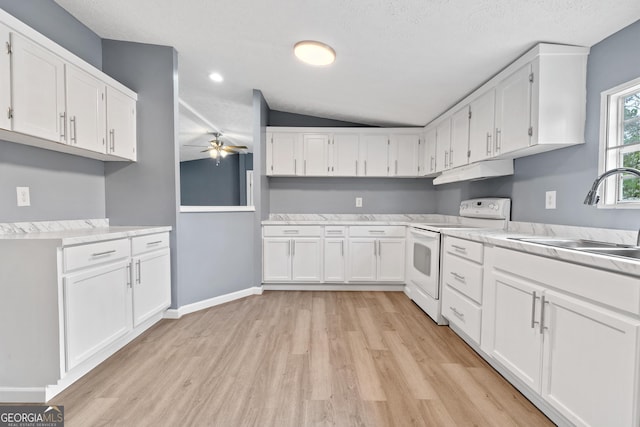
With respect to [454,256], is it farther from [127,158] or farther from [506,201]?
[127,158]

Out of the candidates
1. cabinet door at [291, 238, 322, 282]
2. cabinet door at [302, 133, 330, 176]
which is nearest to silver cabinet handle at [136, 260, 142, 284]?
cabinet door at [291, 238, 322, 282]

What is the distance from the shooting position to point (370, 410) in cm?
146

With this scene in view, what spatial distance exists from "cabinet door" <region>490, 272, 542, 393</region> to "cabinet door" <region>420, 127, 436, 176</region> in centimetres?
203

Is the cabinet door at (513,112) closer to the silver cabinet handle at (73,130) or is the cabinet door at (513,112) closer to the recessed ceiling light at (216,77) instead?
the recessed ceiling light at (216,77)

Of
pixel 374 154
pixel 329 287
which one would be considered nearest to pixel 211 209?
pixel 329 287

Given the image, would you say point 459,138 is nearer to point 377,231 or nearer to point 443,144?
Result: point 443,144

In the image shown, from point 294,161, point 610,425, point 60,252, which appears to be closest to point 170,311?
point 60,252

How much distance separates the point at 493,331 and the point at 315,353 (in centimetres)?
122

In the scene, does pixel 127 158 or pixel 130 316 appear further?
pixel 127 158

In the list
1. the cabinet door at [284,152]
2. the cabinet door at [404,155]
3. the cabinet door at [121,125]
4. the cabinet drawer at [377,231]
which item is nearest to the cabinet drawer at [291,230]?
the cabinet drawer at [377,231]

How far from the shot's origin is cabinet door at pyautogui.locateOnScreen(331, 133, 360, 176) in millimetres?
3809

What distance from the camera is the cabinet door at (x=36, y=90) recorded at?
1.55m

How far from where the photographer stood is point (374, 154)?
3818 millimetres

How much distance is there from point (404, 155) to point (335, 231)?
145cm
